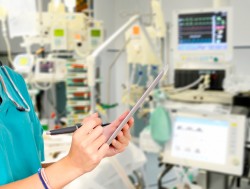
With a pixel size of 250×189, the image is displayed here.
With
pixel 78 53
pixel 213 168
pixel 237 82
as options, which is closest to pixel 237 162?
pixel 213 168

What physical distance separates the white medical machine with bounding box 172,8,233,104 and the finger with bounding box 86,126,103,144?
159 centimetres

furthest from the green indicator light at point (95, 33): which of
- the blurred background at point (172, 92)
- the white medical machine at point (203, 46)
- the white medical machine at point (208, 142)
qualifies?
the white medical machine at point (208, 142)

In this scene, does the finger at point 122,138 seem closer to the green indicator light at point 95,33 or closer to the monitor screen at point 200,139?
the monitor screen at point 200,139

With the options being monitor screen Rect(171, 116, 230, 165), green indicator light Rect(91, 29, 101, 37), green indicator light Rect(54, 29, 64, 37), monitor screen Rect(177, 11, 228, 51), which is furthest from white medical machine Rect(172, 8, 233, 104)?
green indicator light Rect(54, 29, 64, 37)

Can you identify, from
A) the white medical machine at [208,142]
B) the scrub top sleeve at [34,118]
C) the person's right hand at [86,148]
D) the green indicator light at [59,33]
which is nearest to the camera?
the person's right hand at [86,148]

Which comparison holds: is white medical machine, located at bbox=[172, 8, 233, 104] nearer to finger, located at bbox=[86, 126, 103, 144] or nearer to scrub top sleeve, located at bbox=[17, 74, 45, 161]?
scrub top sleeve, located at bbox=[17, 74, 45, 161]

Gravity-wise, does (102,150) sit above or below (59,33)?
below

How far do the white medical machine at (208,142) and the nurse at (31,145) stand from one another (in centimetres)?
113

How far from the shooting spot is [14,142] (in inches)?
34.7

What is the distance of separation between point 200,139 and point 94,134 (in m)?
1.34

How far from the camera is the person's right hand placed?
0.69 metres

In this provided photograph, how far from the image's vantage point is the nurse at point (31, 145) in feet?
2.29

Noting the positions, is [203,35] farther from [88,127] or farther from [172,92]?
[88,127]

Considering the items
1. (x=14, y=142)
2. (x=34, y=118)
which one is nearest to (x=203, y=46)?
(x=34, y=118)
